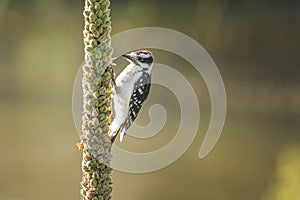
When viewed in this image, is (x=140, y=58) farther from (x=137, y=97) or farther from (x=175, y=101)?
(x=175, y=101)

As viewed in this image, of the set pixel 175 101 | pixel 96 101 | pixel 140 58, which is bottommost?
pixel 96 101

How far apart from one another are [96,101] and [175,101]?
305 centimetres

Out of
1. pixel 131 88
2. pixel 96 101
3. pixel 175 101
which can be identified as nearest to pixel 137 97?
pixel 131 88

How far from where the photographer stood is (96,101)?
64 centimetres

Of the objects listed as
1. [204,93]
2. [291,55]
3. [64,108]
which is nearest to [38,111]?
[64,108]

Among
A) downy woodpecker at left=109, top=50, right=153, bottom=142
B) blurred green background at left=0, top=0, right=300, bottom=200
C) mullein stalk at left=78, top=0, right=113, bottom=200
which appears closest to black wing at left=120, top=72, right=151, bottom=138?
downy woodpecker at left=109, top=50, right=153, bottom=142

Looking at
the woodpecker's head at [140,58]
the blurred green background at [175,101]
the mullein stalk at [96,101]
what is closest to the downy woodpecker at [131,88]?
the woodpecker's head at [140,58]

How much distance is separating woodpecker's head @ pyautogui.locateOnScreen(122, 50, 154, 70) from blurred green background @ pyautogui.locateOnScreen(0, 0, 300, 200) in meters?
1.98

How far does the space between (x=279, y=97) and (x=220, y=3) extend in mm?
1072

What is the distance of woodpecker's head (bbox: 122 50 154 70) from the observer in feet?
2.98

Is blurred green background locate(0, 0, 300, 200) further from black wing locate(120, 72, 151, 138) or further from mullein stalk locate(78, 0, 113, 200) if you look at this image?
mullein stalk locate(78, 0, 113, 200)

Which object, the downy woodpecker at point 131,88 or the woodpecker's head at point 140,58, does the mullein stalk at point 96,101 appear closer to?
the downy woodpecker at point 131,88

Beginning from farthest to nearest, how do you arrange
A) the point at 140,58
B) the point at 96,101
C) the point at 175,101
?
the point at 175,101, the point at 140,58, the point at 96,101

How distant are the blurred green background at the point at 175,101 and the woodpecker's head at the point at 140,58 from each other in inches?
77.8
